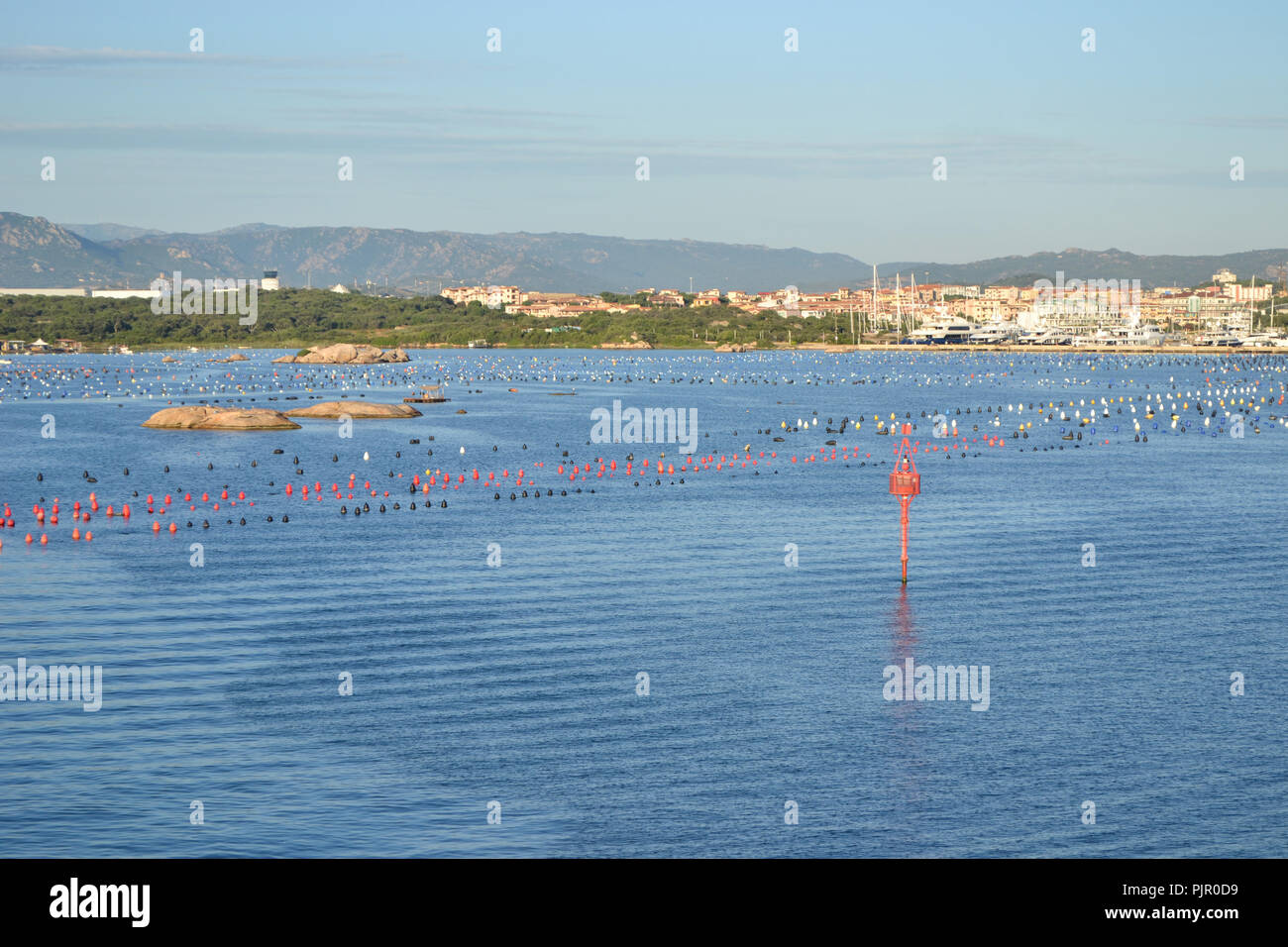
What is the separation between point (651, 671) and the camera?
45156mm

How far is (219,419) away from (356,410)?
16143 mm

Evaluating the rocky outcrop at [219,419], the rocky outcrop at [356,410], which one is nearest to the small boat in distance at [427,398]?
the rocky outcrop at [356,410]

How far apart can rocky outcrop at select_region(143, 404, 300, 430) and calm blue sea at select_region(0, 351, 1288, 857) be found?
4010cm

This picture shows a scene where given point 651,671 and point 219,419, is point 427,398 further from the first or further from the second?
point 651,671

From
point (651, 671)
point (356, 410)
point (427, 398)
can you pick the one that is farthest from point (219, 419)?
point (651, 671)

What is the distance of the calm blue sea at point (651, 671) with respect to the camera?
3148cm

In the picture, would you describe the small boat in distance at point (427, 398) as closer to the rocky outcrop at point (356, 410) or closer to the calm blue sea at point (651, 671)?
the rocky outcrop at point (356, 410)

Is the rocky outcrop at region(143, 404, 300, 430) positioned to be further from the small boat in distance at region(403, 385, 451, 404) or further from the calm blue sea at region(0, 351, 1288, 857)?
the calm blue sea at region(0, 351, 1288, 857)

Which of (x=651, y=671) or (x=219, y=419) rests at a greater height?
(x=219, y=419)

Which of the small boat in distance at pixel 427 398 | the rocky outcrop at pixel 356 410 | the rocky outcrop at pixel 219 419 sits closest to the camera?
the rocky outcrop at pixel 219 419

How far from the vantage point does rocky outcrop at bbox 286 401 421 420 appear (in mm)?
150875

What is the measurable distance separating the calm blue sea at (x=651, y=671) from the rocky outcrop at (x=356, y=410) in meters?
52.2
